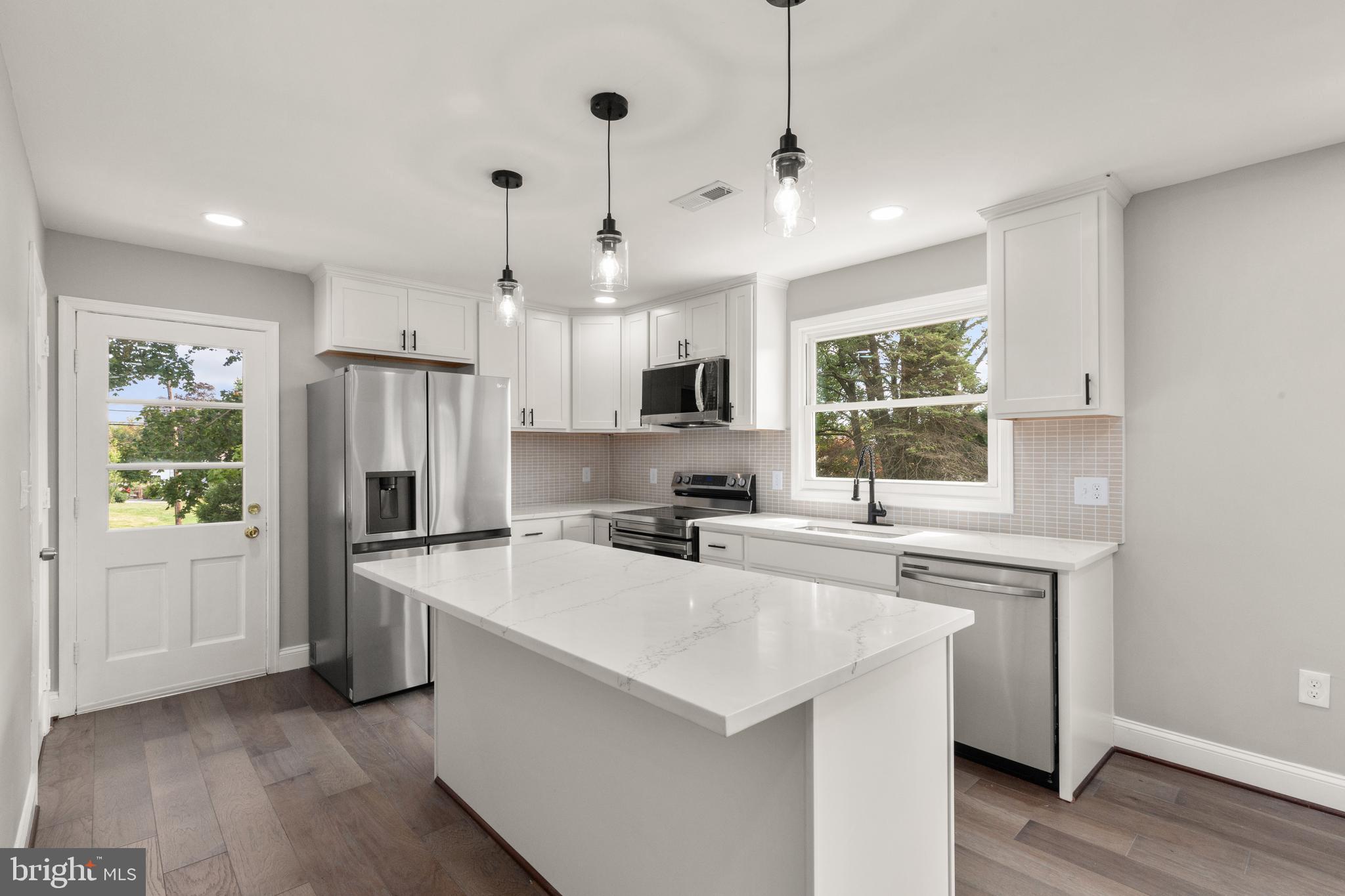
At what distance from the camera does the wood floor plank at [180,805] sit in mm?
2072

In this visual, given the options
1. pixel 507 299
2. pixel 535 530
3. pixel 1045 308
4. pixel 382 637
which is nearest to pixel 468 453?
pixel 535 530

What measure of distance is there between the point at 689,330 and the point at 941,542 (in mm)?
2094

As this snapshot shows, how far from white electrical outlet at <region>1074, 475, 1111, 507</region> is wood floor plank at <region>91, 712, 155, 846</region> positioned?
369cm

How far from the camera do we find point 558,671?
1.85m

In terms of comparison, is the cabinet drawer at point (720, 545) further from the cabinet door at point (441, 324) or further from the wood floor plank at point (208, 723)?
the wood floor plank at point (208, 723)

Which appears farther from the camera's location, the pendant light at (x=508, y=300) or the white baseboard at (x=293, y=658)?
the white baseboard at (x=293, y=658)

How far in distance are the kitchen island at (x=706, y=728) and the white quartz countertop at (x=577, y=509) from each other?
201 cm

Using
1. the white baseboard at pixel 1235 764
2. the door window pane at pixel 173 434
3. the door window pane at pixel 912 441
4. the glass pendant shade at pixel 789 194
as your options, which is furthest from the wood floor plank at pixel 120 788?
the white baseboard at pixel 1235 764

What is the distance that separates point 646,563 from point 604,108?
1.44 metres

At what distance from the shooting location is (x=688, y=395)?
13.3 ft

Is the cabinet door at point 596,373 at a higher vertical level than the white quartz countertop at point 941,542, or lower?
higher

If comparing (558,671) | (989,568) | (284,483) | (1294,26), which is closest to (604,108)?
(558,671)

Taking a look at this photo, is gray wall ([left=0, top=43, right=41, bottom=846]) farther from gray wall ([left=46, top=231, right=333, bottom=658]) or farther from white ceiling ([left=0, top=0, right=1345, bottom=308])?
gray wall ([left=46, top=231, right=333, bottom=658])

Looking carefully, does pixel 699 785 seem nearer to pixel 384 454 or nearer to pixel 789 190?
pixel 789 190
